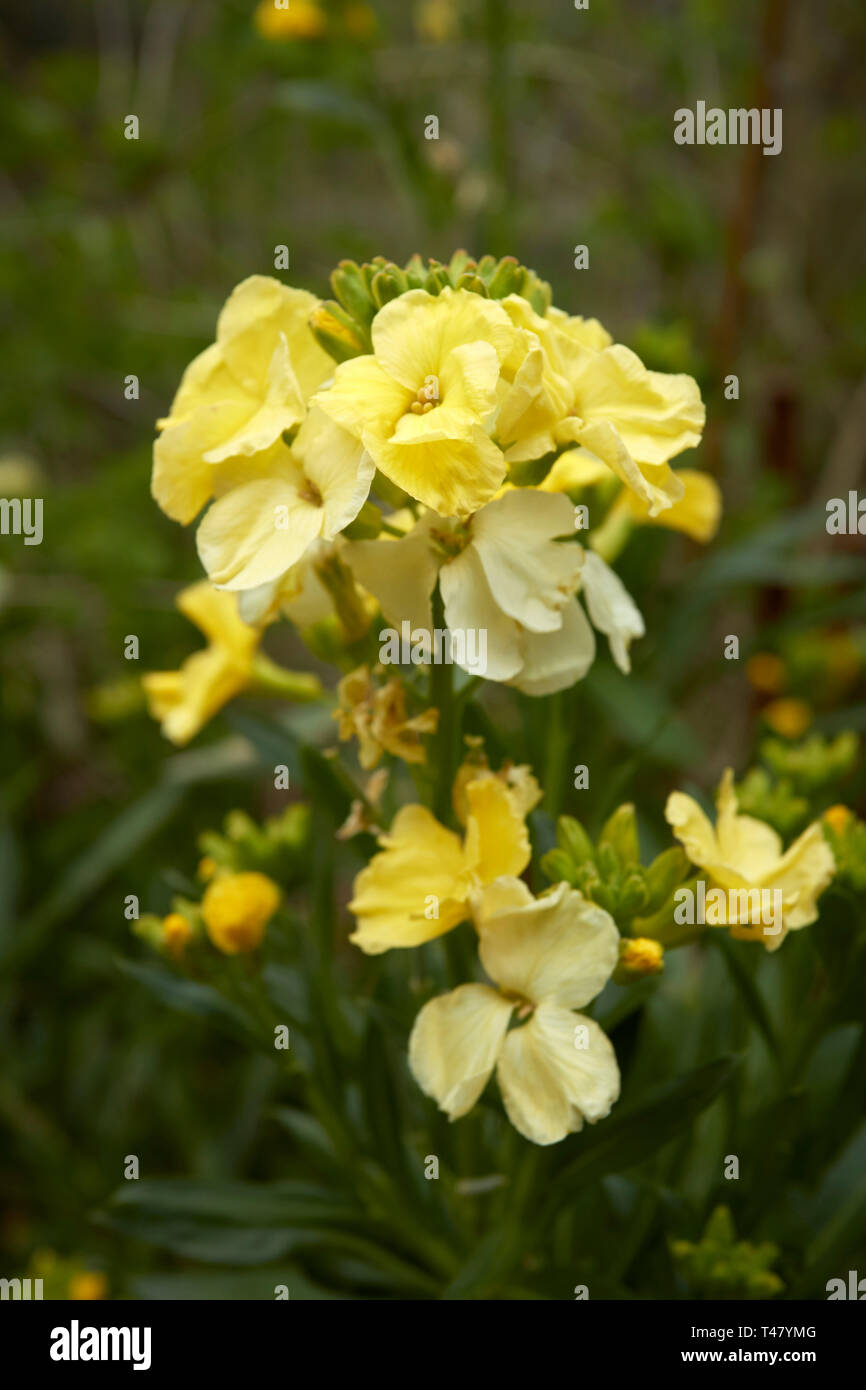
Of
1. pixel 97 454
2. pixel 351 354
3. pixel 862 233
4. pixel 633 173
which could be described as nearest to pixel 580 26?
pixel 633 173

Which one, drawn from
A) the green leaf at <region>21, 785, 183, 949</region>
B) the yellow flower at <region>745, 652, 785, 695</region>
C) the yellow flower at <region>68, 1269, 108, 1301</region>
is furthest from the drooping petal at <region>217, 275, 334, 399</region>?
the yellow flower at <region>745, 652, 785, 695</region>

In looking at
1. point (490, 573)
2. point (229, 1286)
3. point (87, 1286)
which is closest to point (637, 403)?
point (490, 573)

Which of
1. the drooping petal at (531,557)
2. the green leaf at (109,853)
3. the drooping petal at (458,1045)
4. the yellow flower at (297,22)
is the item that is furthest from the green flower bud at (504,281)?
the yellow flower at (297,22)

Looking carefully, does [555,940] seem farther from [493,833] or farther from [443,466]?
[443,466]

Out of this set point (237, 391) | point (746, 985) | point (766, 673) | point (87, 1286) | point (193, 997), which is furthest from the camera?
point (766, 673)

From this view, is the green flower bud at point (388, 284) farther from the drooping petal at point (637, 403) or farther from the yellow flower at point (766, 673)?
the yellow flower at point (766, 673)

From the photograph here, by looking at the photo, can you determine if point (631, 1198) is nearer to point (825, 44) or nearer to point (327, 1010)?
point (327, 1010)
